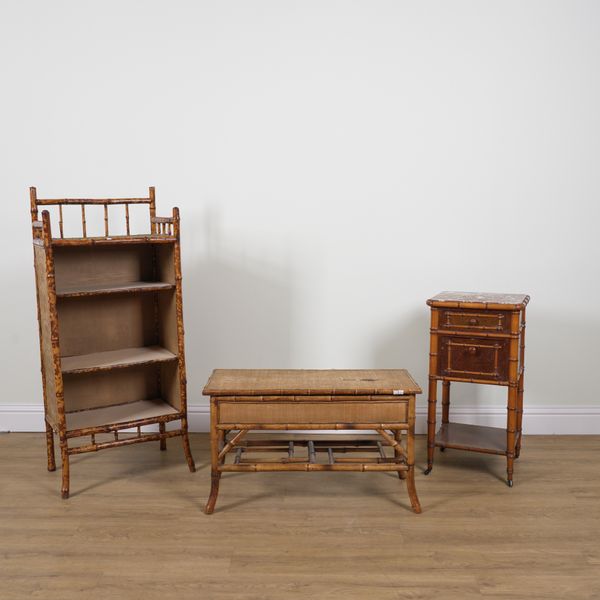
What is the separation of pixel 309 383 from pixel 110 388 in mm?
1261

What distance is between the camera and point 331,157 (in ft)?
12.4

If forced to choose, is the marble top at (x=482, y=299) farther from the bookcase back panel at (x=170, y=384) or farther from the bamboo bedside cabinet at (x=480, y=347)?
the bookcase back panel at (x=170, y=384)

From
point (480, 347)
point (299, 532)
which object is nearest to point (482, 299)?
point (480, 347)

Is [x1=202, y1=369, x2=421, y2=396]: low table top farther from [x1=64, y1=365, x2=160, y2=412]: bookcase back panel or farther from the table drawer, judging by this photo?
[x1=64, y1=365, x2=160, y2=412]: bookcase back panel

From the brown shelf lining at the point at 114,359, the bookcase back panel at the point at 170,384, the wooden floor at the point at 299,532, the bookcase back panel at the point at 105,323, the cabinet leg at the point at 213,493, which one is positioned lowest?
the wooden floor at the point at 299,532

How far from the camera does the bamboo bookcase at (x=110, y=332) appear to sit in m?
3.10

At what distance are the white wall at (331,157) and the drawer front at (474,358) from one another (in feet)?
2.27

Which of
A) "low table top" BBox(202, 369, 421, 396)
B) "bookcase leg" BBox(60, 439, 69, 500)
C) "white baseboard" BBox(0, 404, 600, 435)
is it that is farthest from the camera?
"white baseboard" BBox(0, 404, 600, 435)

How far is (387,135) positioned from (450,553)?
2329mm

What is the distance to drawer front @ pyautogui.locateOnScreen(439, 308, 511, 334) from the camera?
3.10 meters

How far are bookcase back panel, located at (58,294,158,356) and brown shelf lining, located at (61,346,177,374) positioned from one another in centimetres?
5

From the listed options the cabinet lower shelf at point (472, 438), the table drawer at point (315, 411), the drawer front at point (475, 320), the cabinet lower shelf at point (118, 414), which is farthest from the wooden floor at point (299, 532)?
the drawer front at point (475, 320)

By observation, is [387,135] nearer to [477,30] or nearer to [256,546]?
[477,30]

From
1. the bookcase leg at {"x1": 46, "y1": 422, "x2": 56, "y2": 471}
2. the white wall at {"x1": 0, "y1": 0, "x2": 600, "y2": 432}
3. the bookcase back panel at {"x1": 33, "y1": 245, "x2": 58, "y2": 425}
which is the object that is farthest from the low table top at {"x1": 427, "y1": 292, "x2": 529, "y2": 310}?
the bookcase leg at {"x1": 46, "y1": 422, "x2": 56, "y2": 471}
